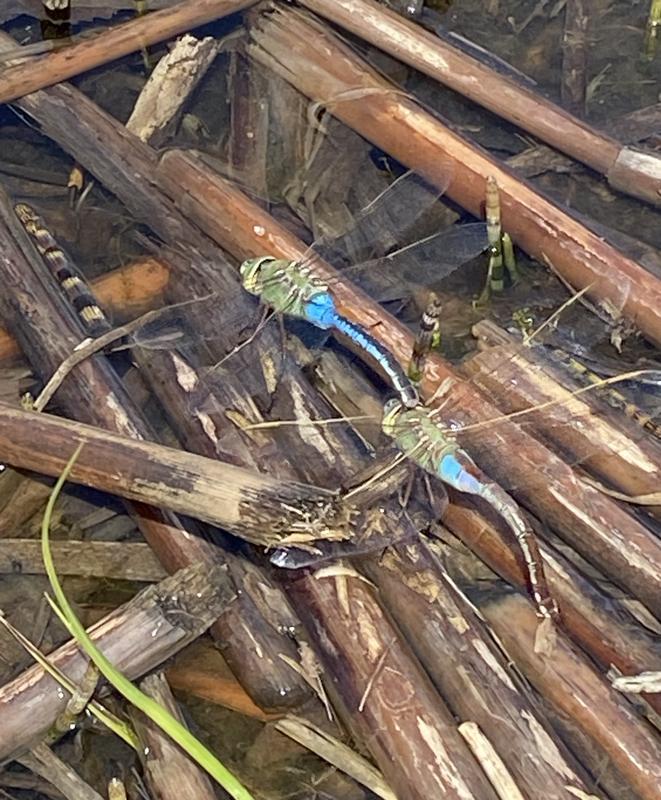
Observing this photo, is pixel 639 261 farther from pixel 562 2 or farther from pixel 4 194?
pixel 4 194

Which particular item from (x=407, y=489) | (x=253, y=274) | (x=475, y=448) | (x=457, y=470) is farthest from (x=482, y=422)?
(x=253, y=274)

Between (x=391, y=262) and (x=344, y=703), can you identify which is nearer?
(x=344, y=703)

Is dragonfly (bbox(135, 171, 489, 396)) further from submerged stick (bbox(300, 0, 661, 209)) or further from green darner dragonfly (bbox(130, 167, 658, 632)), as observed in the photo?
submerged stick (bbox(300, 0, 661, 209))

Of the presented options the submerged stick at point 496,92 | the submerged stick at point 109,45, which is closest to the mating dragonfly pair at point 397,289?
the submerged stick at point 496,92

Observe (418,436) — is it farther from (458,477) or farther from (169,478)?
(169,478)

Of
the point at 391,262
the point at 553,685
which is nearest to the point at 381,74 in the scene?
the point at 391,262

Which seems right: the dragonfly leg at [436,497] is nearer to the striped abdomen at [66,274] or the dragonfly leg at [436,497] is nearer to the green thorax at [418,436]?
the green thorax at [418,436]
